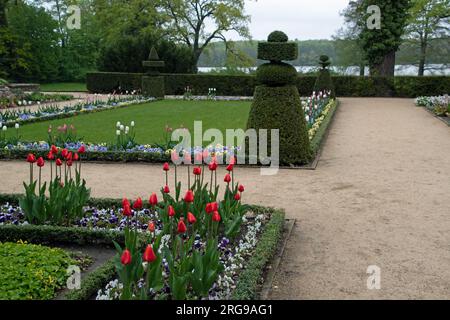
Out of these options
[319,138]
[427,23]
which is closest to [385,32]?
[427,23]

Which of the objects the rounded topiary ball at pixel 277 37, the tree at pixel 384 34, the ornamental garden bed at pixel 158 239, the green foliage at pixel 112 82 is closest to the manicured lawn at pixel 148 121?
the rounded topiary ball at pixel 277 37

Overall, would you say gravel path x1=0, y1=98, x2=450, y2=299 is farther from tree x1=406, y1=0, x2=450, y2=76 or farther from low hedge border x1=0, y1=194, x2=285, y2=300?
tree x1=406, y1=0, x2=450, y2=76

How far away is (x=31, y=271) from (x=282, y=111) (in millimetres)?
6164

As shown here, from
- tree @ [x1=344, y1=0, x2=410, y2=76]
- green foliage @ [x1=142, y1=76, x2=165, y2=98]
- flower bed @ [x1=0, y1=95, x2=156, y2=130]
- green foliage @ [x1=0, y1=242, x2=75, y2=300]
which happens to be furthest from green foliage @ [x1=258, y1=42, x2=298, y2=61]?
tree @ [x1=344, y1=0, x2=410, y2=76]

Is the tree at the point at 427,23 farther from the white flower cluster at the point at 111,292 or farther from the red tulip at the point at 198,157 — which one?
the white flower cluster at the point at 111,292

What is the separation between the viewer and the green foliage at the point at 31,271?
3809 millimetres

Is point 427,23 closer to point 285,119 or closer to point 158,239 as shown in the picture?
point 285,119

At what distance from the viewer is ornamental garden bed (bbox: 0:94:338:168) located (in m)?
9.77

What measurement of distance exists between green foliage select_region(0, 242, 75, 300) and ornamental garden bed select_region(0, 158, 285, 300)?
0.09 ft

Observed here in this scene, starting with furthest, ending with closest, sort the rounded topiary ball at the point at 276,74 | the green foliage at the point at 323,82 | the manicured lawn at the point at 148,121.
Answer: the green foliage at the point at 323,82 → the manicured lawn at the point at 148,121 → the rounded topiary ball at the point at 276,74

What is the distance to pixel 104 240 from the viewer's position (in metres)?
5.16

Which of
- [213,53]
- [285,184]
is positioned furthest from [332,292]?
[213,53]
